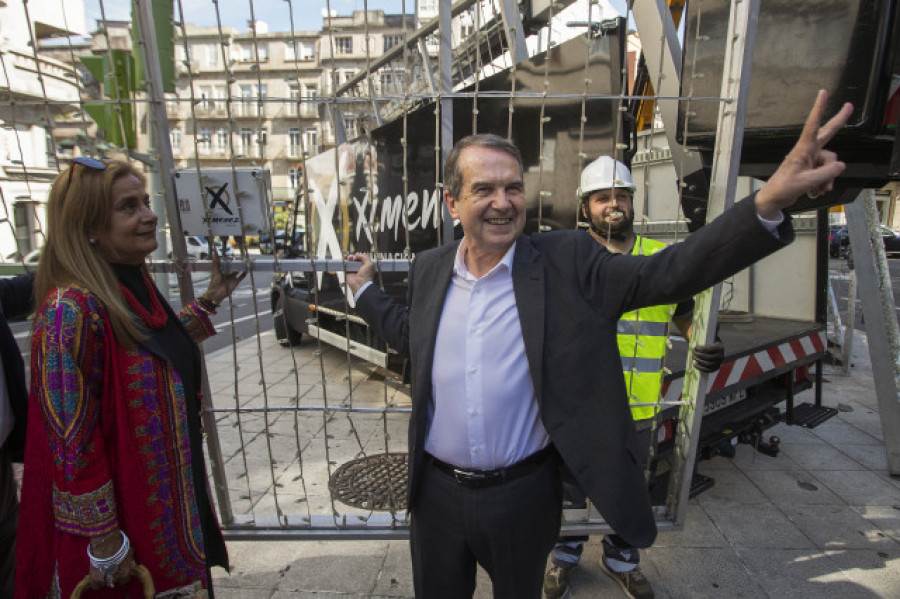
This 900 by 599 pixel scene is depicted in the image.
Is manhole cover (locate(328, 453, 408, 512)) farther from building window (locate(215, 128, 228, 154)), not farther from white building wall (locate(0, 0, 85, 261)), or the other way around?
white building wall (locate(0, 0, 85, 261))

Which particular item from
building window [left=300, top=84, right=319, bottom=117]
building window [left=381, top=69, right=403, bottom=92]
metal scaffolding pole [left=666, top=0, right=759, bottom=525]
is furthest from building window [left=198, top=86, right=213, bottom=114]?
building window [left=381, top=69, right=403, bottom=92]

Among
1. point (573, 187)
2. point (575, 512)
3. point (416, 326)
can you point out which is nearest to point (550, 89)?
point (573, 187)

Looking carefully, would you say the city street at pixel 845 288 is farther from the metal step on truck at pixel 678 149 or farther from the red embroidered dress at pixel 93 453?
the red embroidered dress at pixel 93 453

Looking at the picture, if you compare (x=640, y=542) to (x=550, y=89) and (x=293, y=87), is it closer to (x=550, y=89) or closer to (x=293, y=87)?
(x=293, y=87)

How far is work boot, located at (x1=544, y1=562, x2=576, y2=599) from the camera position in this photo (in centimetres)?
259

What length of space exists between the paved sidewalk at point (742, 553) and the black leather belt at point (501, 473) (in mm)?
1344

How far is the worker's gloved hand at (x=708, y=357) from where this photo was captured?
2.04 metres

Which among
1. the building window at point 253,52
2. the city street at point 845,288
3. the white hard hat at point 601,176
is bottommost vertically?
the city street at point 845,288

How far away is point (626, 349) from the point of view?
254cm

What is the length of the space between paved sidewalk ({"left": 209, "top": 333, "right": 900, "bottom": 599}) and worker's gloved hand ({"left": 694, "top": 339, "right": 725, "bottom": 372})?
133cm

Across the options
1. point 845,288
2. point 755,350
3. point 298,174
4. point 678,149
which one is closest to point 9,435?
point 678,149

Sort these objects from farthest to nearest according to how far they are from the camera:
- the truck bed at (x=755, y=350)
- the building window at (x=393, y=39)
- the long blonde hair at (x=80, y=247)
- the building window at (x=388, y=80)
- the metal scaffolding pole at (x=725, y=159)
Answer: the building window at (x=388, y=80) → the truck bed at (x=755, y=350) → the building window at (x=393, y=39) → the metal scaffolding pole at (x=725, y=159) → the long blonde hair at (x=80, y=247)

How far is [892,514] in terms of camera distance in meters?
3.30

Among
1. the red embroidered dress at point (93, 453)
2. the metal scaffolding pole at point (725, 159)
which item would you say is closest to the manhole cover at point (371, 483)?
the red embroidered dress at point (93, 453)
